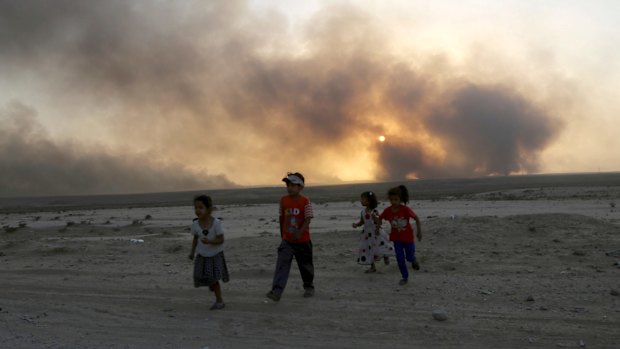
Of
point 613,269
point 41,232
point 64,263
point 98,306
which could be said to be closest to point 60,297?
point 98,306

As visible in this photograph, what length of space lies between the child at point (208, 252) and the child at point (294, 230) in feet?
2.77

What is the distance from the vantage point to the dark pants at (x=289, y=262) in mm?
7863

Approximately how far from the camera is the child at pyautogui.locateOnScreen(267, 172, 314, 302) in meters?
7.93

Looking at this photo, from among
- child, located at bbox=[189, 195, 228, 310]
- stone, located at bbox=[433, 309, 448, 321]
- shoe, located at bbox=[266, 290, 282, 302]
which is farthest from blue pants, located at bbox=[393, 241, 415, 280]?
child, located at bbox=[189, 195, 228, 310]

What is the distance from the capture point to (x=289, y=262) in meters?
7.99

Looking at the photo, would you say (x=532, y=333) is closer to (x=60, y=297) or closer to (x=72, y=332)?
(x=72, y=332)

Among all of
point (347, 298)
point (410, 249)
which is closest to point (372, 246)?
point (410, 249)

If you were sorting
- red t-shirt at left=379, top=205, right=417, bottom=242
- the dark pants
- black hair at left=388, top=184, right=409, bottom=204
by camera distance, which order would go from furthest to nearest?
1. black hair at left=388, top=184, right=409, bottom=204
2. red t-shirt at left=379, top=205, right=417, bottom=242
3. the dark pants

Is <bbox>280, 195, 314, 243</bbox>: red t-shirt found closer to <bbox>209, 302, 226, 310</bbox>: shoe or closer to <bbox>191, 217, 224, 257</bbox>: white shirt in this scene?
<bbox>191, 217, 224, 257</bbox>: white shirt

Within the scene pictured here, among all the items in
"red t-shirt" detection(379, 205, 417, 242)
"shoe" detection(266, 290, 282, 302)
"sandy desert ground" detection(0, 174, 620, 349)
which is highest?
"red t-shirt" detection(379, 205, 417, 242)

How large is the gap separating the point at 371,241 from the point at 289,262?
272cm

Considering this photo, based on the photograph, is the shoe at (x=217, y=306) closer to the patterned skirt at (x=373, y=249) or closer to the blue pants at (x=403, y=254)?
the blue pants at (x=403, y=254)

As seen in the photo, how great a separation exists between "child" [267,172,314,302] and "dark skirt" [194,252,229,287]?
819 millimetres

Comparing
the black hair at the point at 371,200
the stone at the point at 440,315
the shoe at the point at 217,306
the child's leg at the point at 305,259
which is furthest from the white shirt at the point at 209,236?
the black hair at the point at 371,200
